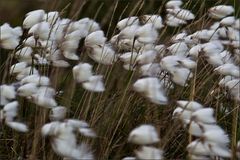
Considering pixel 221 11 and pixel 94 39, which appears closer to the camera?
pixel 94 39

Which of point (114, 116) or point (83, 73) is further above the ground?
point (83, 73)

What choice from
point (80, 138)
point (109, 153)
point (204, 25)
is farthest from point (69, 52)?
point (204, 25)

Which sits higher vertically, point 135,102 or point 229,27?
point 229,27

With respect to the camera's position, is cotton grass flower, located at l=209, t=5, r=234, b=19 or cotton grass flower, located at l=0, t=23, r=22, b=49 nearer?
cotton grass flower, located at l=0, t=23, r=22, b=49

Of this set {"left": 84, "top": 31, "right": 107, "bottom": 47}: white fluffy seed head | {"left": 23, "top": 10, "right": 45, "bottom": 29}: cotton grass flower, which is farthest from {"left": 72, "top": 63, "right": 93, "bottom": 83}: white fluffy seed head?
{"left": 23, "top": 10, "right": 45, "bottom": 29}: cotton grass flower

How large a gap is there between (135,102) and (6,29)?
1.72 feet

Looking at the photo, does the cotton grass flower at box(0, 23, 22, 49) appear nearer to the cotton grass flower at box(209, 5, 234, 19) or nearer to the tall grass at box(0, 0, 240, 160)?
the tall grass at box(0, 0, 240, 160)

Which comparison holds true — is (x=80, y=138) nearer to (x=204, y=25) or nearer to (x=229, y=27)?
(x=229, y=27)

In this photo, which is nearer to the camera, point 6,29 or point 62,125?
point 62,125

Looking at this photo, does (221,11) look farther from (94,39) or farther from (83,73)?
(83,73)

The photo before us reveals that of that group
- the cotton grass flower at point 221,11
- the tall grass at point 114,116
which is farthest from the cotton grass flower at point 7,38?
the cotton grass flower at point 221,11

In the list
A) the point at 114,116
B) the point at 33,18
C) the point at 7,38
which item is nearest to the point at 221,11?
the point at 114,116

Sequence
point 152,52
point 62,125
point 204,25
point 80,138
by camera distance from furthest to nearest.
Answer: point 204,25, point 80,138, point 152,52, point 62,125

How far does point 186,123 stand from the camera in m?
1.33
